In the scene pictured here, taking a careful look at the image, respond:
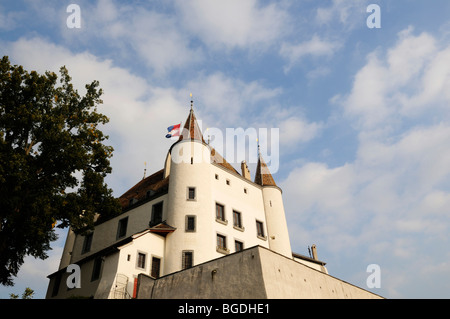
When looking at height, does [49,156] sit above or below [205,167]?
below

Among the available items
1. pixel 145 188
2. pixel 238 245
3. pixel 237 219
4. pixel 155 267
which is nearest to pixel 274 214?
pixel 237 219

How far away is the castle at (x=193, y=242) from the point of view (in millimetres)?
20141

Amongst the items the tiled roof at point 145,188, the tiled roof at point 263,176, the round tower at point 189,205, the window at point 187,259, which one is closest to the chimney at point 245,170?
the tiled roof at point 263,176

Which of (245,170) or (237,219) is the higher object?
(245,170)

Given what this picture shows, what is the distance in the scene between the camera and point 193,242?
29.0m

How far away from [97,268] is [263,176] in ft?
67.3

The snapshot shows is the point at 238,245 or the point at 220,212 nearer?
the point at 238,245

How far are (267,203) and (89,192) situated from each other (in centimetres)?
1990

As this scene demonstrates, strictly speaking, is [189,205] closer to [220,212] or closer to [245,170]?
[220,212]

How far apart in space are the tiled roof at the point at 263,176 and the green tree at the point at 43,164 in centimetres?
1958

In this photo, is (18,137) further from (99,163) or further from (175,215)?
(175,215)

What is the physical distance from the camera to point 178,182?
32.8 meters

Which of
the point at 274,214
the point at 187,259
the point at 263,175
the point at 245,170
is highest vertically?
the point at 245,170
